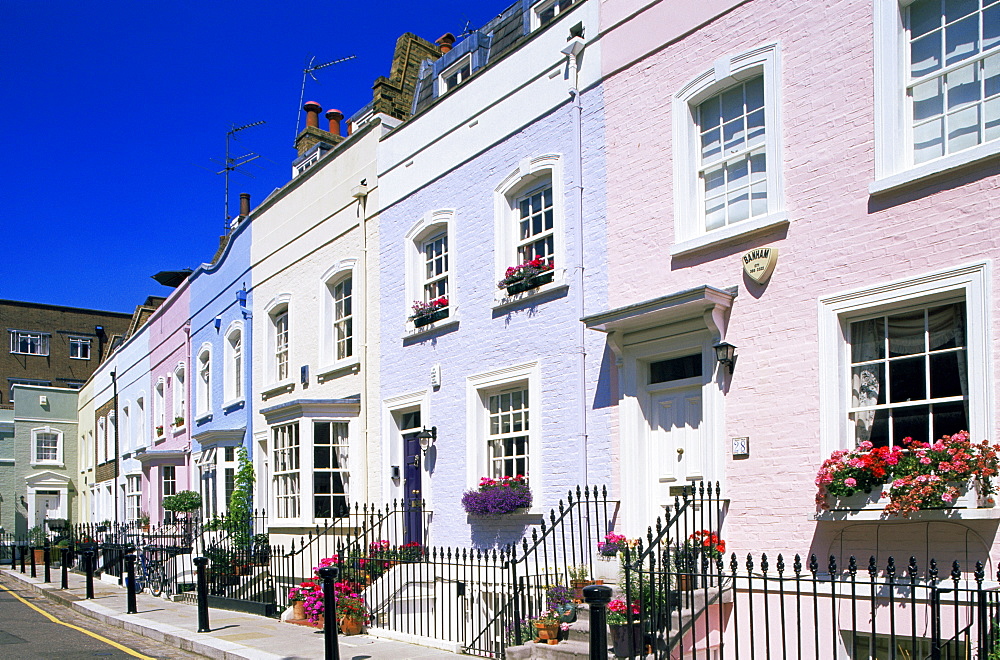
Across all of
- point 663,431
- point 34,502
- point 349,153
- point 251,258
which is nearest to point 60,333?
point 34,502

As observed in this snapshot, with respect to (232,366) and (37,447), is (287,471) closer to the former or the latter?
(232,366)

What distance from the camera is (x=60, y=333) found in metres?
51.5

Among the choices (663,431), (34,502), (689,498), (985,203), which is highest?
(985,203)

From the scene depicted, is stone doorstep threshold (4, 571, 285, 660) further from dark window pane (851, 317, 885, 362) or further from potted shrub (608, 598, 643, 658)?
dark window pane (851, 317, 885, 362)

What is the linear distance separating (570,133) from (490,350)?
10.5ft

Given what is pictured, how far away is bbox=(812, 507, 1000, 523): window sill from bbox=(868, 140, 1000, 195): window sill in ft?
9.30

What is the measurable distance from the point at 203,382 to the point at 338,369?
361 inches

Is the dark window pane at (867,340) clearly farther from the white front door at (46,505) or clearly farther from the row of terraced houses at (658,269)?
the white front door at (46,505)

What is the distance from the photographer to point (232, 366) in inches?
879

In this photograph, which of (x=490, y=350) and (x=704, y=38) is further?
(x=490, y=350)

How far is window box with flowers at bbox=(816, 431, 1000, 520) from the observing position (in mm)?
7406

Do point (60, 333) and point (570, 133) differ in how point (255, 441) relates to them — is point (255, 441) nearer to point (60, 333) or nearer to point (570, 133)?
point (570, 133)

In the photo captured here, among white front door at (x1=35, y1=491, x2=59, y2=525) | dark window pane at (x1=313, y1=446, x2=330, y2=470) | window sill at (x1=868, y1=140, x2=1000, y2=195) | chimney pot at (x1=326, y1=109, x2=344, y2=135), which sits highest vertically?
chimney pot at (x1=326, y1=109, x2=344, y2=135)

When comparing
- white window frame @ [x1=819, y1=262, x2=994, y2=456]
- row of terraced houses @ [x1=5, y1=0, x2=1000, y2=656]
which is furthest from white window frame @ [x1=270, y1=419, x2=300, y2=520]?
white window frame @ [x1=819, y1=262, x2=994, y2=456]
